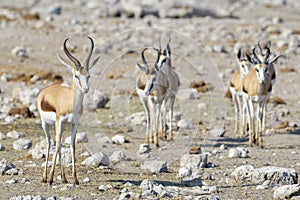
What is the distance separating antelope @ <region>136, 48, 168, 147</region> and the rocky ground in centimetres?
54

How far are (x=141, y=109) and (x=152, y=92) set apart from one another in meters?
3.94

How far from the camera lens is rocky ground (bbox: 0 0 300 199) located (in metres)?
11.2

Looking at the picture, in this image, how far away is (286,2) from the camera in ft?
181

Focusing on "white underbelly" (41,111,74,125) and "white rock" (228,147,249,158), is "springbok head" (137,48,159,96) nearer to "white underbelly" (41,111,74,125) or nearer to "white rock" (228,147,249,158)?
"white rock" (228,147,249,158)

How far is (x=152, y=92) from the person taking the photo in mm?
15977

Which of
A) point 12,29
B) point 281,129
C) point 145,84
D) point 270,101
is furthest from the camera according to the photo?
point 12,29

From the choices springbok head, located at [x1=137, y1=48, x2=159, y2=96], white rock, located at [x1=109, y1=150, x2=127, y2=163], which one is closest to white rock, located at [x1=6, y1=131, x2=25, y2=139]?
springbok head, located at [x1=137, y1=48, x2=159, y2=96]

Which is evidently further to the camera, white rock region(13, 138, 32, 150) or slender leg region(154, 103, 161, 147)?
slender leg region(154, 103, 161, 147)

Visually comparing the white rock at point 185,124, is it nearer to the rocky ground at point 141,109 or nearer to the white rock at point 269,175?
the rocky ground at point 141,109

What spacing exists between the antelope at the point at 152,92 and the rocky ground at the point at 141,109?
54 cm

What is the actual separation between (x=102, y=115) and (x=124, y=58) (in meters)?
9.60

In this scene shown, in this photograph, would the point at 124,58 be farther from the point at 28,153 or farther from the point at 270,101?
the point at 28,153

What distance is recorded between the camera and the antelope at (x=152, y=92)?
51.1 feet

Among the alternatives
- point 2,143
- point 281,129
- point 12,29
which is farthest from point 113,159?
point 12,29
